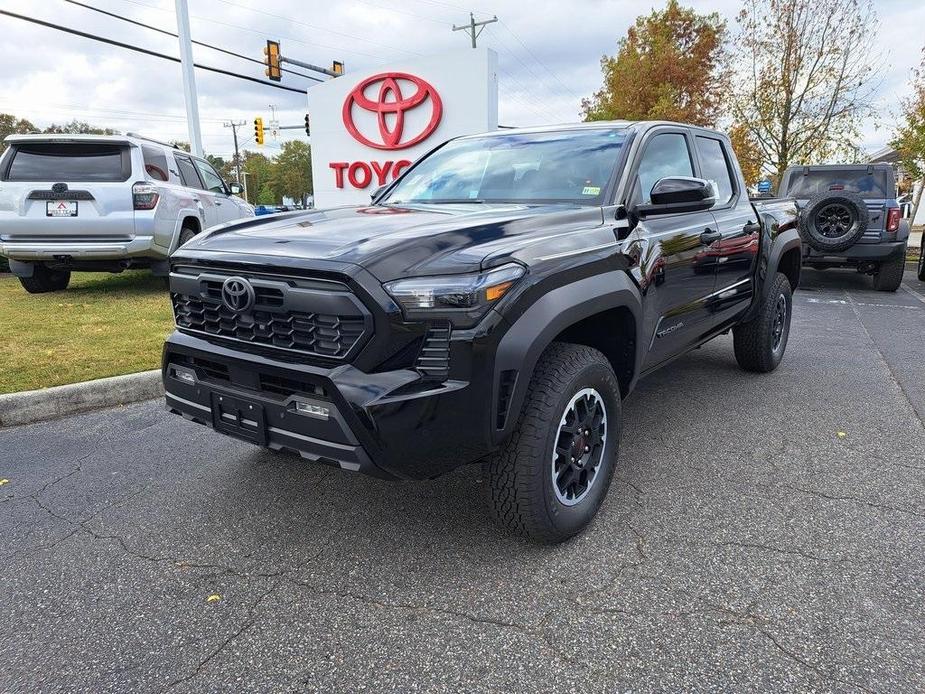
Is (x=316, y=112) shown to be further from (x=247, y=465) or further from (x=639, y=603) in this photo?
(x=639, y=603)

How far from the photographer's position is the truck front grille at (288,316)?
2236 mm

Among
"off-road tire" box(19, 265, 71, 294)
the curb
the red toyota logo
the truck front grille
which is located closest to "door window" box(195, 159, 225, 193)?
"off-road tire" box(19, 265, 71, 294)

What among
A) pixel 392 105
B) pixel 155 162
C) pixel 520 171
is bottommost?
pixel 520 171

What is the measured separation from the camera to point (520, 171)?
11.9 feet

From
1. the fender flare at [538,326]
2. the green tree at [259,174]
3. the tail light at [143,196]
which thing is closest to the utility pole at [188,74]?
the tail light at [143,196]

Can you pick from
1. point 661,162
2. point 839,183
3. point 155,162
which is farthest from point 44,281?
point 839,183

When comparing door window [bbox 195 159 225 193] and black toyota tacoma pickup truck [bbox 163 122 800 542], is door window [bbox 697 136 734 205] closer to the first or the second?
black toyota tacoma pickup truck [bbox 163 122 800 542]

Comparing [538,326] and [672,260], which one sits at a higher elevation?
[672,260]

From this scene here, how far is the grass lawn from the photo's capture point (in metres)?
4.91

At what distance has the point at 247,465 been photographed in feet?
11.7

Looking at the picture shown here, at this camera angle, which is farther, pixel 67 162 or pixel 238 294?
pixel 67 162

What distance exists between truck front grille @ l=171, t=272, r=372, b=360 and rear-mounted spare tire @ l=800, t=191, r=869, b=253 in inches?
368

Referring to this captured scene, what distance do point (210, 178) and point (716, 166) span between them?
8.04 m

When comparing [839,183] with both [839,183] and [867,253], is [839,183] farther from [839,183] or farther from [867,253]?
[867,253]
